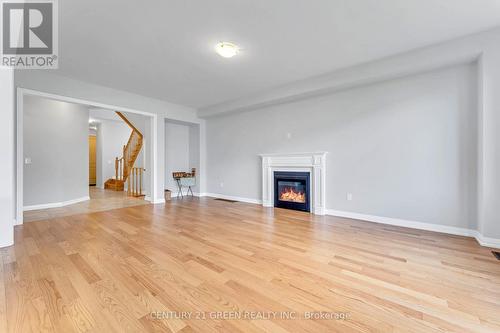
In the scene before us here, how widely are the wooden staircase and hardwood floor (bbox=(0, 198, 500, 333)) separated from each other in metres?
3.79

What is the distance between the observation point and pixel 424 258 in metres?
2.36

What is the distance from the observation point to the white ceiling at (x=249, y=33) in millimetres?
2268

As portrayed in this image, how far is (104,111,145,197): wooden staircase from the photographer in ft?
23.0

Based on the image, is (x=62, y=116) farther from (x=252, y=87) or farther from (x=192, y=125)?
(x=252, y=87)

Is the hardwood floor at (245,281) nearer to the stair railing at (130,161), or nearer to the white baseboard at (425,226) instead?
the white baseboard at (425,226)

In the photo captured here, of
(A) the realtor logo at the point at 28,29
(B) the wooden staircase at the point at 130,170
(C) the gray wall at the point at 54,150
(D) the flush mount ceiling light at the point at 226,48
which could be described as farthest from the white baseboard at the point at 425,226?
(C) the gray wall at the point at 54,150

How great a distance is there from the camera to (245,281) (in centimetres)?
189

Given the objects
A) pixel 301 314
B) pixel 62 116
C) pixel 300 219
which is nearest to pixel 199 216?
pixel 300 219

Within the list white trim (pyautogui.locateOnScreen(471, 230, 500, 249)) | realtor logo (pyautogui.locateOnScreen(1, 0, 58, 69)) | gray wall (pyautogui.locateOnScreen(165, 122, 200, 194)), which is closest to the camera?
realtor logo (pyautogui.locateOnScreen(1, 0, 58, 69))

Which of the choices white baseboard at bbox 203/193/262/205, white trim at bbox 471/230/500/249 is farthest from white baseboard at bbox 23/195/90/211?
white trim at bbox 471/230/500/249

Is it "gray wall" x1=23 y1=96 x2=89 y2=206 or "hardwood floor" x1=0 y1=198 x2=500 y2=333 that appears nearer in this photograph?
"hardwood floor" x1=0 y1=198 x2=500 y2=333

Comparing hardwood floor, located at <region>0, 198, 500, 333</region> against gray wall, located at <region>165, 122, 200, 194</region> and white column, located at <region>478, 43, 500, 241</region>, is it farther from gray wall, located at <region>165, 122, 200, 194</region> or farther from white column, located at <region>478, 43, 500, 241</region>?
gray wall, located at <region>165, 122, 200, 194</region>

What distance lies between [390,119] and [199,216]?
3.93 metres

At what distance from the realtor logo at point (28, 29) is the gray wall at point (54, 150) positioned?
7.38 feet
